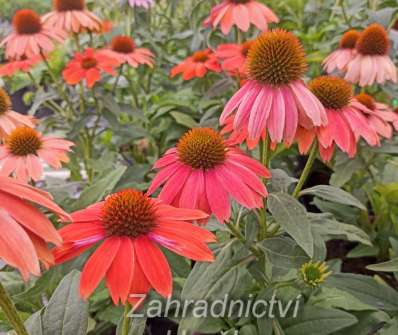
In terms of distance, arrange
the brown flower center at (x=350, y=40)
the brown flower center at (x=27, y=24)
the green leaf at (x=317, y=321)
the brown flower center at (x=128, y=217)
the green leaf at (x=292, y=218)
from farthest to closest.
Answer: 1. the brown flower center at (x=27, y=24)
2. the brown flower center at (x=350, y=40)
3. the green leaf at (x=317, y=321)
4. the green leaf at (x=292, y=218)
5. the brown flower center at (x=128, y=217)

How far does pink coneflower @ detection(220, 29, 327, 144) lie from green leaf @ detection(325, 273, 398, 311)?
0.90 ft

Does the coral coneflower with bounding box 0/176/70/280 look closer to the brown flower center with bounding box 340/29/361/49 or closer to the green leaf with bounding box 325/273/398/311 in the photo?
the green leaf with bounding box 325/273/398/311

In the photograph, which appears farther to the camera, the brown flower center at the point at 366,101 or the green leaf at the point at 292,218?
the brown flower center at the point at 366,101

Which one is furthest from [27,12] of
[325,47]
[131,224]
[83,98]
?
[131,224]

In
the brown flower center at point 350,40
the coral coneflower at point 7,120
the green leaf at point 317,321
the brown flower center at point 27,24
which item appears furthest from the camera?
the brown flower center at point 27,24

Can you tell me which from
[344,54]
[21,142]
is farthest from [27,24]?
[344,54]

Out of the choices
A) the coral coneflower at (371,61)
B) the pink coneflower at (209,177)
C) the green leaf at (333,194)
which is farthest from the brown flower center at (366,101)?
the pink coneflower at (209,177)

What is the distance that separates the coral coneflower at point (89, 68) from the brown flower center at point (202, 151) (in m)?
0.64

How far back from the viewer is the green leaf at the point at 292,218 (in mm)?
658

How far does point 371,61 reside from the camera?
124 centimetres

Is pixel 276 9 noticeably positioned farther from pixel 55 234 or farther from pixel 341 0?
pixel 55 234

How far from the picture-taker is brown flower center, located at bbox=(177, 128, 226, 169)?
0.69 m

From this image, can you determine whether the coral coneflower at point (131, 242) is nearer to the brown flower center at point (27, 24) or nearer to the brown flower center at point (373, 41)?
the brown flower center at point (373, 41)

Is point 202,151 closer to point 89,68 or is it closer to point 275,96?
point 275,96
